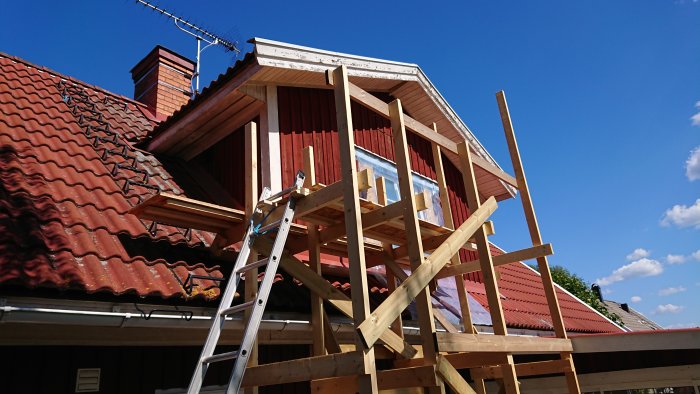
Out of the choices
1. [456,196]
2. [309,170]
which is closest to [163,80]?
[456,196]

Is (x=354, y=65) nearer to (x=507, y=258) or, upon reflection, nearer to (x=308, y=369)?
(x=507, y=258)

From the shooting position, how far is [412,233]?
3930mm

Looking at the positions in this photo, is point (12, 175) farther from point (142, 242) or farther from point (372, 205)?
point (372, 205)

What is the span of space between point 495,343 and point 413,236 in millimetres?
1226

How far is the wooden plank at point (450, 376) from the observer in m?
3.58

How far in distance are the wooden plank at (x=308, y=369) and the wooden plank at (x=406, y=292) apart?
0.56 ft

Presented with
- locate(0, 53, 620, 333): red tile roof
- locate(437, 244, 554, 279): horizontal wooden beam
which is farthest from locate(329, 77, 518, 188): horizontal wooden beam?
locate(0, 53, 620, 333): red tile roof

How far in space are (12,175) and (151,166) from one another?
2.14 meters

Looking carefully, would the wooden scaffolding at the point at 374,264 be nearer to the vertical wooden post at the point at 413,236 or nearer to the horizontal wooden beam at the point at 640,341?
the vertical wooden post at the point at 413,236

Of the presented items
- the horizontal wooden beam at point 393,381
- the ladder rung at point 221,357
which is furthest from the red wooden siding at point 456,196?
the ladder rung at point 221,357

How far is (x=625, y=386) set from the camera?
826 cm

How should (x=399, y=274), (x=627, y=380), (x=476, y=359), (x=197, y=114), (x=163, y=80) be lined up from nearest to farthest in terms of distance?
(x=476, y=359)
(x=399, y=274)
(x=197, y=114)
(x=627, y=380)
(x=163, y=80)

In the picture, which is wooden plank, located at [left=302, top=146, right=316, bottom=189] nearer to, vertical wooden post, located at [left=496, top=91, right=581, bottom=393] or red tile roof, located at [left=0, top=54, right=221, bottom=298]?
red tile roof, located at [left=0, top=54, right=221, bottom=298]

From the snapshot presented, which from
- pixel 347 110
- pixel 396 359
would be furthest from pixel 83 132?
pixel 396 359
